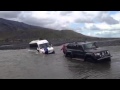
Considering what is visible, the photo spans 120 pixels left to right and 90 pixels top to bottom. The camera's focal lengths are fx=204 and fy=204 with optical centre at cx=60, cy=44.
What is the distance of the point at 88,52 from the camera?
19109mm

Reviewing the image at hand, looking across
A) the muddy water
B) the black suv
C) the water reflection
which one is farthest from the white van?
the water reflection

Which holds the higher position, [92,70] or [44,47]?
[44,47]

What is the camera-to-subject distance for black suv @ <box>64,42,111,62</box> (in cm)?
1841

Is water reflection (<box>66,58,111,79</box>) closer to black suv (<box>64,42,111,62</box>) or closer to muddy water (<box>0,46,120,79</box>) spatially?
muddy water (<box>0,46,120,79</box>)

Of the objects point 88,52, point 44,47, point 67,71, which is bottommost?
point 67,71

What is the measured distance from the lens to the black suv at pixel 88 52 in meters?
18.4

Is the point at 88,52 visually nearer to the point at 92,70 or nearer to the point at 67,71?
the point at 92,70

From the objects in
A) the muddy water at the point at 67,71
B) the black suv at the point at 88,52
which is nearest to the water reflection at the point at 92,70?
the muddy water at the point at 67,71

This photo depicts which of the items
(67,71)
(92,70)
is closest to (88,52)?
(92,70)
